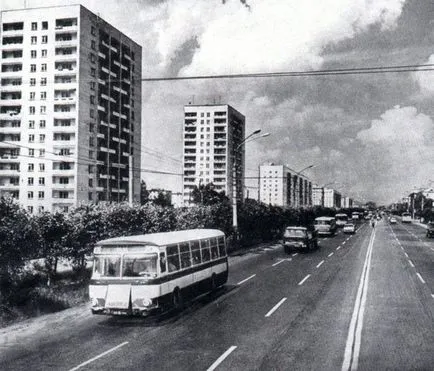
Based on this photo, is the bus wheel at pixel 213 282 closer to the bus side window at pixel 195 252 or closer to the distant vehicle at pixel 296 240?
the bus side window at pixel 195 252

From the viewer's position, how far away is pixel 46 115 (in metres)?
78.6

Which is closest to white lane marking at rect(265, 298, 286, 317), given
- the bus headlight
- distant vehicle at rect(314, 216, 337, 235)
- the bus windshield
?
the bus headlight

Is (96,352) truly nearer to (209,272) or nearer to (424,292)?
(209,272)

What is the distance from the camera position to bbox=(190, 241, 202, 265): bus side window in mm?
17469

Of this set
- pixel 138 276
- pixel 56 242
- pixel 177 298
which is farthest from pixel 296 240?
pixel 138 276

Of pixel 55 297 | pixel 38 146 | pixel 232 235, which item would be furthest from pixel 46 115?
pixel 55 297

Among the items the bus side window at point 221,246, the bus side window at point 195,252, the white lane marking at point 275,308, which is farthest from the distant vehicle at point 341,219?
the bus side window at point 195,252

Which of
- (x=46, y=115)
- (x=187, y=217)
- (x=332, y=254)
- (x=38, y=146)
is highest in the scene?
(x=46, y=115)

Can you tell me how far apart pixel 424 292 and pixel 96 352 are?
13.6 meters

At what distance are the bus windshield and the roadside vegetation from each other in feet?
12.3

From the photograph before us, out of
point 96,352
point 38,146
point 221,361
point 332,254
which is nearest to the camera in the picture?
point 221,361

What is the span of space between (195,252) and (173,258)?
2086 mm

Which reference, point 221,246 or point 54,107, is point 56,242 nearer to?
point 221,246

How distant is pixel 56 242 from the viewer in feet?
65.3
